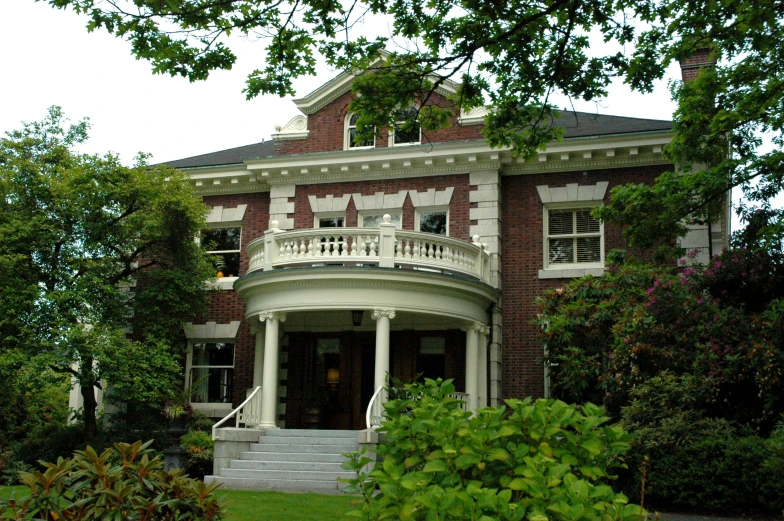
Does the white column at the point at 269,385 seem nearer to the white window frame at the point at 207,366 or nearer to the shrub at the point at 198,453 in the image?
the shrub at the point at 198,453

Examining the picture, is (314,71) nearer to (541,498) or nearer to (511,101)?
(511,101)

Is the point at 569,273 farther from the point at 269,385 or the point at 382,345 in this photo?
the point at 269,385

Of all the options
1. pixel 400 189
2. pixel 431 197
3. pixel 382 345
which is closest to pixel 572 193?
pixel 431 197

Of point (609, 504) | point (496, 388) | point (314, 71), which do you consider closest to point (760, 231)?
point (496, 388)

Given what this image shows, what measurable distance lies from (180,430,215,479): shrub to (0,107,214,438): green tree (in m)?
1.24

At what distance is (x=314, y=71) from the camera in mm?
10656

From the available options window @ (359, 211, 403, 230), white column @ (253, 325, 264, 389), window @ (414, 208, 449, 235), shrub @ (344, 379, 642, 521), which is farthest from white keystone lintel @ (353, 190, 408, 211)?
shrub @ (344, 379, 642, 521)

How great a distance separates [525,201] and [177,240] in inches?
330

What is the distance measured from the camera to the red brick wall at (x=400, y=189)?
1958cm

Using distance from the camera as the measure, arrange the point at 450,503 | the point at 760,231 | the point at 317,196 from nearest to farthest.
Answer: the point at 450,503
the point at 760,231
the point at 317,196

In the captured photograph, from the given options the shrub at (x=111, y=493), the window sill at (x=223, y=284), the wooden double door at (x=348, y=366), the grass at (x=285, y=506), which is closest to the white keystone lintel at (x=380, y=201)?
the wooden double door at (x=348, y=366)

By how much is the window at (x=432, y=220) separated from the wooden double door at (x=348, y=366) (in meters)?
2.56

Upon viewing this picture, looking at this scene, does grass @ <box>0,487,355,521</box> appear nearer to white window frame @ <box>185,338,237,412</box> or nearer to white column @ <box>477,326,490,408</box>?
white column @ <box>477,326,490,408</box>

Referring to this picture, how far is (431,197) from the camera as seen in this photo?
65.2 feet
